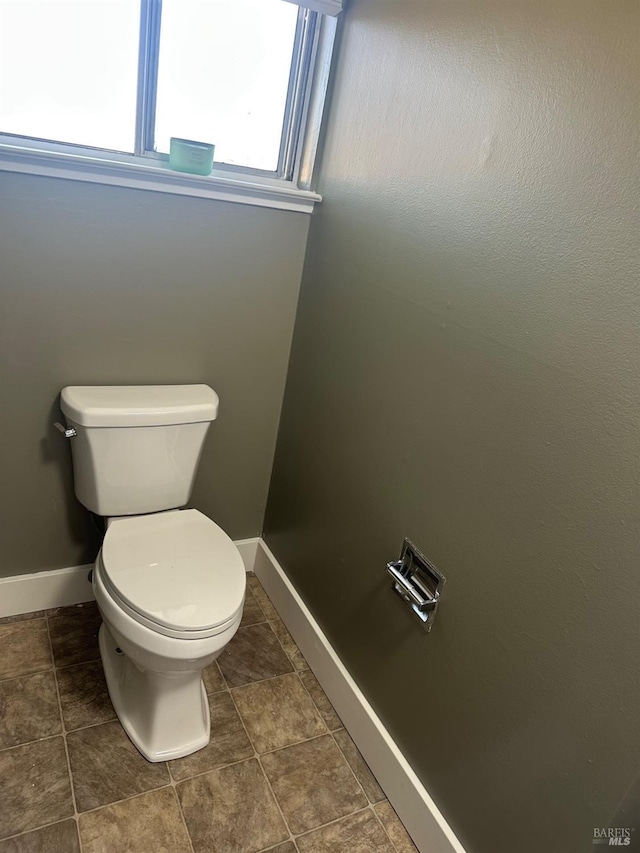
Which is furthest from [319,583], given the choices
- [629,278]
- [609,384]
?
[629,278]

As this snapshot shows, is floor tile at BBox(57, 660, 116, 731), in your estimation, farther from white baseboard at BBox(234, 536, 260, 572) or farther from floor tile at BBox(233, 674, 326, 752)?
white baseboard at BBox(234, 536, 260, 572)

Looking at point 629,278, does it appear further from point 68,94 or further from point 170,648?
point 68,94

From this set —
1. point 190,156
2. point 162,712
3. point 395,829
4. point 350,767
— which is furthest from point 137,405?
point 395,829

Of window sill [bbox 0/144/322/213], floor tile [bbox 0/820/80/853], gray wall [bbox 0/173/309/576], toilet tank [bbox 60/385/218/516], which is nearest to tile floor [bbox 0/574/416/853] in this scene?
floor tile [bbox 0/820/80/853]

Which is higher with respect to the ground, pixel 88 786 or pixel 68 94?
pixel 68 94

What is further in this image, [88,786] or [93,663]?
[93,663]

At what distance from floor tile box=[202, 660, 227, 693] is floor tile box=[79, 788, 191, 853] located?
36 centimetres

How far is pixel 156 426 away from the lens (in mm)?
1626

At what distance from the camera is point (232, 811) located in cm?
142

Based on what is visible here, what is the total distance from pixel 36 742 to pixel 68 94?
1690 millimetres

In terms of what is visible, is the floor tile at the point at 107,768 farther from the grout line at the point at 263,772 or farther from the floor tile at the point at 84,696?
the grout line at the point at 263,772

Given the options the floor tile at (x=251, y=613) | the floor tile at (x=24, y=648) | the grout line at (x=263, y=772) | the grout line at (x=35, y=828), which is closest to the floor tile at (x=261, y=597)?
the floor tile at (x=251, y=613)

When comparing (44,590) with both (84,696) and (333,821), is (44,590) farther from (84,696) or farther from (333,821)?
(333,821)

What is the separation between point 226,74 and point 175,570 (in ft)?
4.62
